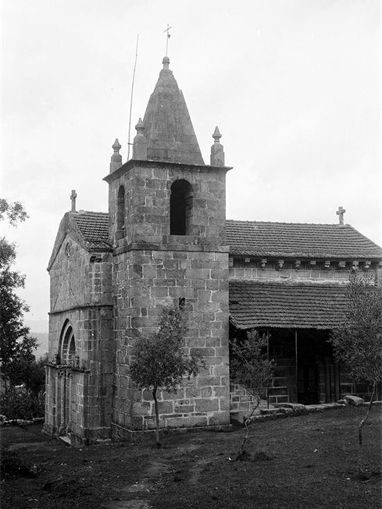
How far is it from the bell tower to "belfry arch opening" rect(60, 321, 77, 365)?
3.83 metres

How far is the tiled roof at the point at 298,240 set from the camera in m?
25.1

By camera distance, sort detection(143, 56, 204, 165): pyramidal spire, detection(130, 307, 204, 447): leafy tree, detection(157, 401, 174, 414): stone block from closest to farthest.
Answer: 1. detection(130, 307, 204, 447): leafy tree
2. detection(157, 401, 174, 414): stone block
3. detection(143, 56, 204, 165): pyramidal spire

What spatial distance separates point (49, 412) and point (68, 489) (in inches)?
504

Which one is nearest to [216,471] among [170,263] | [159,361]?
[159,361]

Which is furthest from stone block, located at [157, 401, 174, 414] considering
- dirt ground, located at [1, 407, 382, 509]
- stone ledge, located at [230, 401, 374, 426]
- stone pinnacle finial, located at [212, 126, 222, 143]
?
stone pinnacle finial, located at [212, 126, 222, 143]

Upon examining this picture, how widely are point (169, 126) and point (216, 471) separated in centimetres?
1198

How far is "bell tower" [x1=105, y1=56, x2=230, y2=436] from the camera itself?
68.4 feet

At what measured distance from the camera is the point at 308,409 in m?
21.7

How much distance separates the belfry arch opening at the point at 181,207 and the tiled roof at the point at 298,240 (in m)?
2.09

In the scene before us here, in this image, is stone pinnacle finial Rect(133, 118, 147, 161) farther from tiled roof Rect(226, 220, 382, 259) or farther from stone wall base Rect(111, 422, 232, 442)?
stone wall base Rect(111, 422, 232, 442)

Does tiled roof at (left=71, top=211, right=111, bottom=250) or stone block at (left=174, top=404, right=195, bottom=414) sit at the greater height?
tiled roof at (left=71, top=211, right=111, bottom=250)

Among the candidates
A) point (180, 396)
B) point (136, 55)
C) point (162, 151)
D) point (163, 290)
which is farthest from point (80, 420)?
point (136, 55)

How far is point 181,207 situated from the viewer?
78.5 feet

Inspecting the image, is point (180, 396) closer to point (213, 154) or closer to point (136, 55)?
point (213, 154)
